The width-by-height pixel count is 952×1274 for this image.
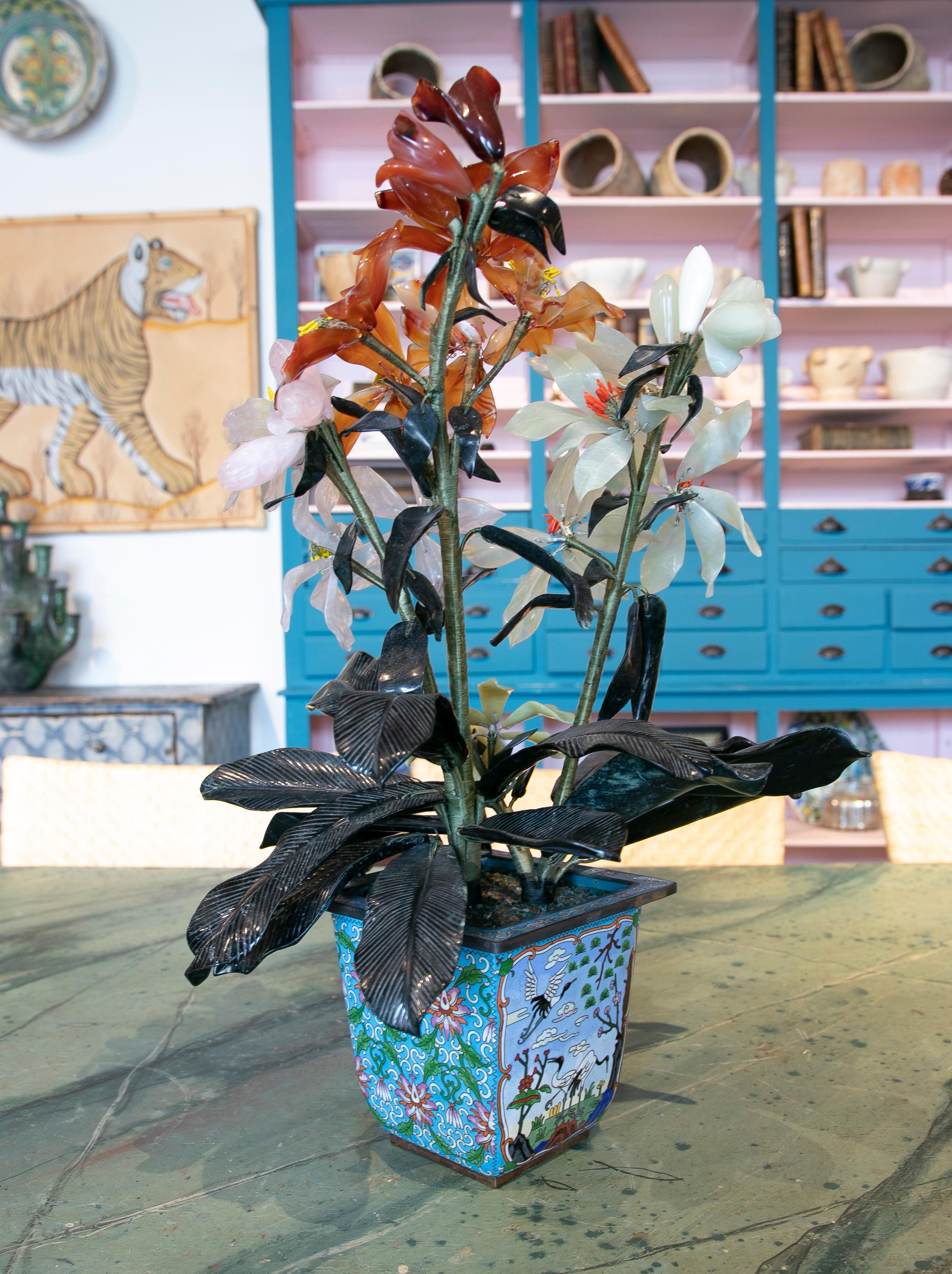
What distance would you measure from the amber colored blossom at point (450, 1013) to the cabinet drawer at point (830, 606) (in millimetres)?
2587

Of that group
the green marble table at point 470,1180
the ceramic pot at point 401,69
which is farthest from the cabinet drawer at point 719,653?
the green marble table at point 470,1180

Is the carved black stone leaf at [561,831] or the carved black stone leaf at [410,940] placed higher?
the carved black stone leaf at [561,831]

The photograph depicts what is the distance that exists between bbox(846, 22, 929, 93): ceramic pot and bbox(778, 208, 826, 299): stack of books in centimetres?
43

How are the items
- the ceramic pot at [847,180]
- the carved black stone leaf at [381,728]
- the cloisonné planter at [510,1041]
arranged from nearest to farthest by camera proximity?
the carved black stone leaf at [381,728]
the cloisonné planter at [510,1041]
the ceramic pot at [847,180]

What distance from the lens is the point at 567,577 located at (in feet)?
1.77

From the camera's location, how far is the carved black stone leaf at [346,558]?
0.54 meters

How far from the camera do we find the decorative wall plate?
3.18 metres

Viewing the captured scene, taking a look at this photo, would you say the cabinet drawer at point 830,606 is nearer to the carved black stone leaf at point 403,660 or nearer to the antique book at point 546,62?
the antique book at point 546,62

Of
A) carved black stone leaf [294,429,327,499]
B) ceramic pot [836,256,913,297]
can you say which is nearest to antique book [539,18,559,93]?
ceramic pot [836,256,913,297]

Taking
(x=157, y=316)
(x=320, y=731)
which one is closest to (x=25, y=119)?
(x=157, y=316)

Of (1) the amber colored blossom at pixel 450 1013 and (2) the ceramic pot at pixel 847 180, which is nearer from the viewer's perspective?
(1) the amber colored blossom at pixel 450 1013

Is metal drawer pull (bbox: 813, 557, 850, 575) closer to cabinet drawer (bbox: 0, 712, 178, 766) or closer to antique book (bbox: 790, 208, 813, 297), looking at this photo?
antique book (bbox: 790, 208, 813, 297)

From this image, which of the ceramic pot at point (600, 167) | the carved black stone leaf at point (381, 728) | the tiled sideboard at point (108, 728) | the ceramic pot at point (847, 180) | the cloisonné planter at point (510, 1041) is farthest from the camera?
the ceramic pot at point (847, 180)

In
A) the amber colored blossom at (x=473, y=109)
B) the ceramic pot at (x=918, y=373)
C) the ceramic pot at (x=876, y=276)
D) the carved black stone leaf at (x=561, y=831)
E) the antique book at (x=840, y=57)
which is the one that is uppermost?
the antique book at (x=840, y=57)
